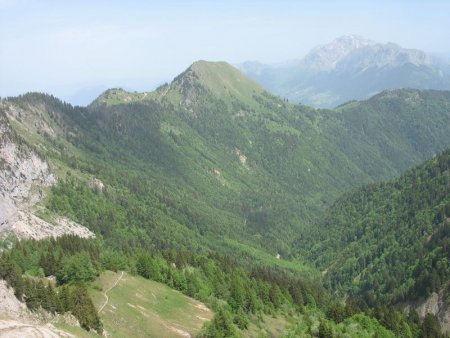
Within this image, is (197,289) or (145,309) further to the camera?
(197,289)

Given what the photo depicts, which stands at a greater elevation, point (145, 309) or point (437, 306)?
point (145, 309)

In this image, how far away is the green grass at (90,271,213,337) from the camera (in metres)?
103

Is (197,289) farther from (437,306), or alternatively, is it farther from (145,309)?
(437,306)

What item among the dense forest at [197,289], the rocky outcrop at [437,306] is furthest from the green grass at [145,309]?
the rocky outcrop at [437,306]

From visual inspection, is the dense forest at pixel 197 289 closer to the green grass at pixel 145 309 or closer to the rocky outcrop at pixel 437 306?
the green grass at pixel 145 309

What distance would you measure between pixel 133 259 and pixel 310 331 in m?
49.3

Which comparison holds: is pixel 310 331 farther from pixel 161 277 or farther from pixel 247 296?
pixel 161 277

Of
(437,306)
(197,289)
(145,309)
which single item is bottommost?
(437,306)

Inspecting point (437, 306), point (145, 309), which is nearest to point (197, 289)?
point (145, 309)

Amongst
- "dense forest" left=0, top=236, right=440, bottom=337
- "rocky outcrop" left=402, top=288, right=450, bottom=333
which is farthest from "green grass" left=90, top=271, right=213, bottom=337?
"rocky outcrop" left=402, top=288, right=450, bottom=333

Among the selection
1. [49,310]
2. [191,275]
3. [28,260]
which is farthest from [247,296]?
[49,310]

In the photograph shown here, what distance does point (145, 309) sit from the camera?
114 metres

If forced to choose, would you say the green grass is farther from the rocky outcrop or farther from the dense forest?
the rocky outcrop

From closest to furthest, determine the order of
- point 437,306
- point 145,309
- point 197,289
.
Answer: point 145,309
point 197,289
point 437,306
